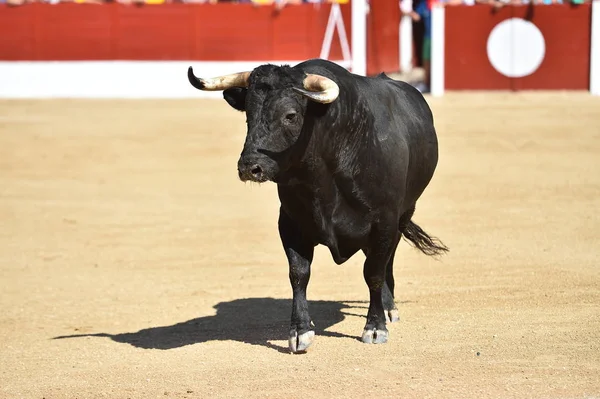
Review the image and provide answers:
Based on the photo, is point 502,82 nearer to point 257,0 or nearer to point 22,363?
point 257,0

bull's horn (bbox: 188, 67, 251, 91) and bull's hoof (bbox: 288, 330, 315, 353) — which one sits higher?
bull's horn (bbox: 188, 67, 251, 91)

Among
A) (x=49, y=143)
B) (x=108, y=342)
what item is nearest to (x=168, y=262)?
(x=108, y=342)

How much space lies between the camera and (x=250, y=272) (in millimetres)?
8648

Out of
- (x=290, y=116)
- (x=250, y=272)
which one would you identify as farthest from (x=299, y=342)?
(x=250, y=272)

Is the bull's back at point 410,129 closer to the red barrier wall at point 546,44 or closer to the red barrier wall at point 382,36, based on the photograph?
the red barrier wall at point 546,44

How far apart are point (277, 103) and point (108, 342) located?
2022 millimetres

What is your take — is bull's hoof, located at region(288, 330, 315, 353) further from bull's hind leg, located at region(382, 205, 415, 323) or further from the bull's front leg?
bull's hind leg, located at region(382, 205, 415, 323)

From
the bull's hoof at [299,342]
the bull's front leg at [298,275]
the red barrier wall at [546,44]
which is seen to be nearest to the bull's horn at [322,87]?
the bull's front leg at [298,275]

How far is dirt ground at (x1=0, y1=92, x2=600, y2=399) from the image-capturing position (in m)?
5.58

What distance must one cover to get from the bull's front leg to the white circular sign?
12.1 metres

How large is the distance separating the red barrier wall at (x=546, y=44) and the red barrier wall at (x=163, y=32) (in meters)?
1.90

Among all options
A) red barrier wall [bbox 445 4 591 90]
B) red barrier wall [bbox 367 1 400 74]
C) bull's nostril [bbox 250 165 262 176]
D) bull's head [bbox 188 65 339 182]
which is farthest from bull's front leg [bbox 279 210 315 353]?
red barrier wall [bbox 367 1 400 74]

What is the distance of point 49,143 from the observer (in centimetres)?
1454

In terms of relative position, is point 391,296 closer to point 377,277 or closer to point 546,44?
point 377,277
